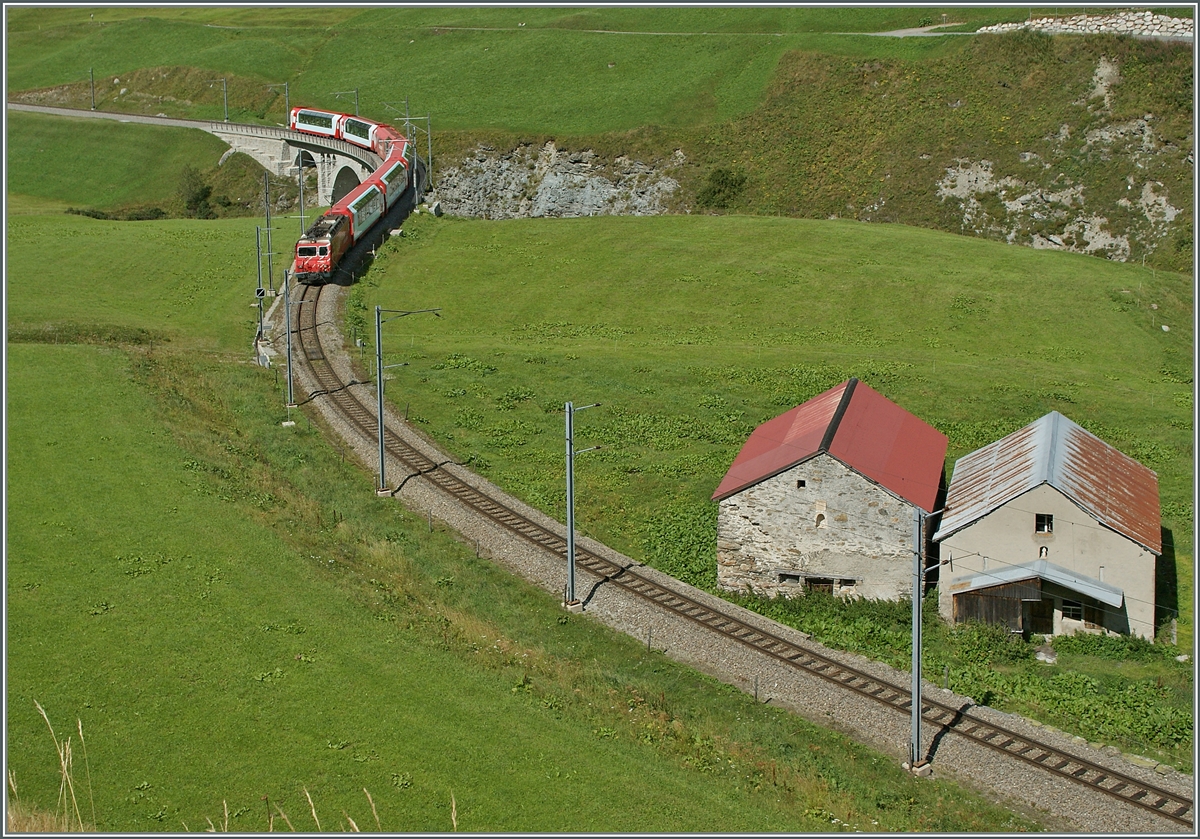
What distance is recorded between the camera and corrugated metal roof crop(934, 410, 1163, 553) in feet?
137

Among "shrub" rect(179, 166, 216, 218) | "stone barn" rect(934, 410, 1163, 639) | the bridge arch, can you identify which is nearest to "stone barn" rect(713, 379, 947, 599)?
"stone barn" rect(934, 410, 1163, 639)

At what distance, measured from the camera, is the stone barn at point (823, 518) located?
140ft

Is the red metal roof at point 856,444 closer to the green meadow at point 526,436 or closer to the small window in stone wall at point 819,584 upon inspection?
the green meadow at point 526,436

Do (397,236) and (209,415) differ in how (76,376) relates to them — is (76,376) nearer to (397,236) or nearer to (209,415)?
(209,415)

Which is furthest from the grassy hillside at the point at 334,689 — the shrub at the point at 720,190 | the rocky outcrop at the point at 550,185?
the rocky outcrop at the point at 550,185

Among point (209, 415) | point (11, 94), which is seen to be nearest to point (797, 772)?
point (209, 415)

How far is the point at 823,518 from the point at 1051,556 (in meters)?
7.88

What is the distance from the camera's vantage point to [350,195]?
8575cm

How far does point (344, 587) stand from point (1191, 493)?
3641cm

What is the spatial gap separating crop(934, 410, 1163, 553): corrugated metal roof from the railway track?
811 centimetres

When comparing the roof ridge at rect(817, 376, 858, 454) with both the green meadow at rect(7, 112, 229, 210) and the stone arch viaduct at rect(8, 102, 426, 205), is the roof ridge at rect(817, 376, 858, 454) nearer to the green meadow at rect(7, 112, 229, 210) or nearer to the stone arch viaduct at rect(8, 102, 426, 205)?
the stone arch viaduct at rect(8, 102, 426, 205)

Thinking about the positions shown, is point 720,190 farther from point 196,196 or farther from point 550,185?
point 196,196

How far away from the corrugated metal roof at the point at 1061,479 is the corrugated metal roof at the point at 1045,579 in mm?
1837

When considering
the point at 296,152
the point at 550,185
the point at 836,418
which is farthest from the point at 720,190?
the point at 836,418
